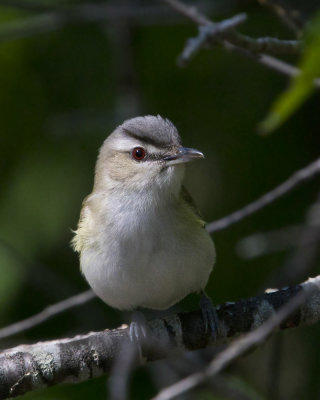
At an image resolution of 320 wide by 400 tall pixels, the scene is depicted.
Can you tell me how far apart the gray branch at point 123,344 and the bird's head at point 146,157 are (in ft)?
2.75

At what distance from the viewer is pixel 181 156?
395 centimetres

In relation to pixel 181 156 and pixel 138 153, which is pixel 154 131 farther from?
pixel 181 156

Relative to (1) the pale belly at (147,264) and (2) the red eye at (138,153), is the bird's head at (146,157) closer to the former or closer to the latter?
(2) the red eye at (138,153)

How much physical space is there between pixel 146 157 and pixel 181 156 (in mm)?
257

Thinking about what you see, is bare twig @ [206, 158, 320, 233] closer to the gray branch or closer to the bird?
the bird

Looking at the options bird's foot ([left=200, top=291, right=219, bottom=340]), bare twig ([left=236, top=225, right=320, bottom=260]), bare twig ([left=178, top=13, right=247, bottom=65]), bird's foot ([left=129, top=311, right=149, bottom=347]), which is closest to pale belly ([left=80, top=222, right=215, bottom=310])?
bird's foot ([left=129, top=311, right=149, bottom=347])

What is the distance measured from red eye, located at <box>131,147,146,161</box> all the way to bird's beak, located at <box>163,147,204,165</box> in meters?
0.19

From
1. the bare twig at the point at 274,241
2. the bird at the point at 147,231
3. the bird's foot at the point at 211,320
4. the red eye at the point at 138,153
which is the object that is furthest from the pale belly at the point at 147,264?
the red eye at the point at 138,153

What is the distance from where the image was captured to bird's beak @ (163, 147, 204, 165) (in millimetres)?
3906

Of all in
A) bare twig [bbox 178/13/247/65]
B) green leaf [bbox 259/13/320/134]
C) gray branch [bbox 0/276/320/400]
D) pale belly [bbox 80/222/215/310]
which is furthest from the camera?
pale belly [bbox 80/222/215/310]

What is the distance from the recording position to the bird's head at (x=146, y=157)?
3.97 m

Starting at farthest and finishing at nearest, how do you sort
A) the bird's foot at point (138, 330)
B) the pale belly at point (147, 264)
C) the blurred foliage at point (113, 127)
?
the blurred foliage at point (113, 127) → the pale belly at point (147, 264) → the bird's foot at point (138, 330)

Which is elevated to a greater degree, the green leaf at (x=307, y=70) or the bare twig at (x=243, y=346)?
the green leaf at (x=307, y=70)

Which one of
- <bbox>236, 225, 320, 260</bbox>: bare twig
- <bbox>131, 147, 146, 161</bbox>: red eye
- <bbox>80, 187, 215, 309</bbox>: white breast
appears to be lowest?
<bbox>236, 225, 320, 260</bbox>: bare twig
